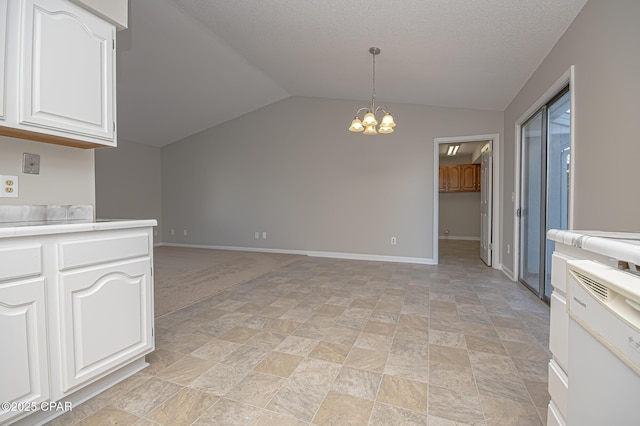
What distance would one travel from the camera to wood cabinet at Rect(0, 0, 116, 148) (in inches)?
52.2

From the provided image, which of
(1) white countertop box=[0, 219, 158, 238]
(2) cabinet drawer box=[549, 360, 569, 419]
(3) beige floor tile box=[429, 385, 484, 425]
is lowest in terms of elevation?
(3) beige floor tile box=[429, 385, 484, 425]

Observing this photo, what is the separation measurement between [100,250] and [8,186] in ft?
1.83

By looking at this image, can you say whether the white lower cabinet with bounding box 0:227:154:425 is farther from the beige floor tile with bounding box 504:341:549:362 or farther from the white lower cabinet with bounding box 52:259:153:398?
the beige floor tile with bounding box 504:341:549:362

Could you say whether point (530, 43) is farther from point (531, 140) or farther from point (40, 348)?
point (40, 348)

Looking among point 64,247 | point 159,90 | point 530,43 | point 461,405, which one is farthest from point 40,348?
point 159,90

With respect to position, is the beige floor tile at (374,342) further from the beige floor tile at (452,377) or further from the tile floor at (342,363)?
the beige floor tile at (452,377)

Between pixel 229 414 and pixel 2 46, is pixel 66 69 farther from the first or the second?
pixel 229 414

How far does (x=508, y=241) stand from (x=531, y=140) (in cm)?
140

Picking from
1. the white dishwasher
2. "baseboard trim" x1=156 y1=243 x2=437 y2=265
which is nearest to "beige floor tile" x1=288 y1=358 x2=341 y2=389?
the white dishwasher

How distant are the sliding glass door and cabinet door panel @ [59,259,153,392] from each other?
3.20 meters

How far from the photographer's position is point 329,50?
3.38m

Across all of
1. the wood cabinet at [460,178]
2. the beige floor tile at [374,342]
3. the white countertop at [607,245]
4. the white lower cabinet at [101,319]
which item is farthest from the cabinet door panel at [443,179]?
the white lower cabinet at [101,319]

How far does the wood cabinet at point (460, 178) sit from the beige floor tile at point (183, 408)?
7508 mm

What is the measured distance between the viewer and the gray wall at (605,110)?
158 centimetres
